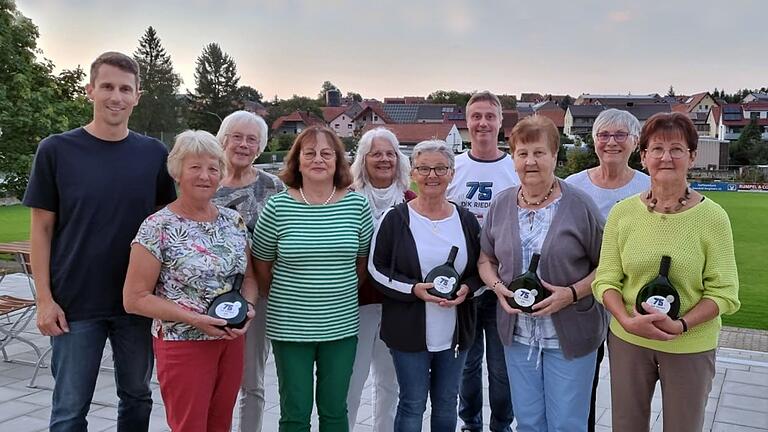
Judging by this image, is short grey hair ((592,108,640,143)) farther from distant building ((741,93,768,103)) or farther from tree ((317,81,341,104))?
tree ((317,81,341,104))

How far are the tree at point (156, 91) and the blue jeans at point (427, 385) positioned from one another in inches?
2146

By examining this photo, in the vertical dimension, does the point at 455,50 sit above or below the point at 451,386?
above

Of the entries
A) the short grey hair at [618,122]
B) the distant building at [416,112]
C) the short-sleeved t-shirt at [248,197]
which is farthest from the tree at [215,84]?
the short grey hair at [618,122]

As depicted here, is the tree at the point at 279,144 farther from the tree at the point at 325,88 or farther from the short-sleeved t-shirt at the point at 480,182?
the tree at the point at 325,88

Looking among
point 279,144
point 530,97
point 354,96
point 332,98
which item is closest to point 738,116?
point 332,98

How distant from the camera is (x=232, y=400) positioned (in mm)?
2963

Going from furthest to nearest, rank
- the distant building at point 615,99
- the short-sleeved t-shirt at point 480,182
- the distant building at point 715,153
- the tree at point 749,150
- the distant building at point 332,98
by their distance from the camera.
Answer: the distant building at point 615,99 < the distant building at point 332,98 < the distant building at point 715,153 < the tree at point 749,150 < the short-sleeved t-shirt at point 480,182

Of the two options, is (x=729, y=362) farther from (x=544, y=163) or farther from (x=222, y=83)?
(x=222, y=83)

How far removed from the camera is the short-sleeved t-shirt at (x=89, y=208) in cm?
290

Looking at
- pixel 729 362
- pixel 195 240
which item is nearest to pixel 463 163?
pixel 195 240

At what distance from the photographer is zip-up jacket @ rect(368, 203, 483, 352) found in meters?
3.11

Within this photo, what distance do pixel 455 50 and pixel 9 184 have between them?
20454 mm

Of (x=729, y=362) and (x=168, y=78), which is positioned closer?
(x=729, y=362)

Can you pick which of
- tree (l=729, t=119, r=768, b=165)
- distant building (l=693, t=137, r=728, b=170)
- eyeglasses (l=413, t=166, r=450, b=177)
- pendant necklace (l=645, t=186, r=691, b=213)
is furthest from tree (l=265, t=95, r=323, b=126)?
pendant necklace (l=645, t=186, r=691, b=213)
